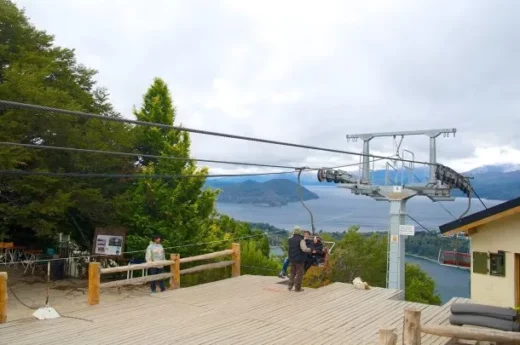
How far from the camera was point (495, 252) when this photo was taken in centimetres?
906

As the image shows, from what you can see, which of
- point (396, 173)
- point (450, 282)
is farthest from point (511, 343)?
point (450, 282)

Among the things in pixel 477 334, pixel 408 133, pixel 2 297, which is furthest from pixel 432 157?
pixel 2 297

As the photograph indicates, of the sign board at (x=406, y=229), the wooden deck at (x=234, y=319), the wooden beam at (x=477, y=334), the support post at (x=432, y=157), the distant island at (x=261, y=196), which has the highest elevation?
the distant island at (x=261, y=196)

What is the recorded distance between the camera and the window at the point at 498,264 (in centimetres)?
890

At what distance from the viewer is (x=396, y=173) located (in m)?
20.9

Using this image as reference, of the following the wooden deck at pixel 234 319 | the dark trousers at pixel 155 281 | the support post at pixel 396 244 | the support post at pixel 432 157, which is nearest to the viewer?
the wooden deck at pixel 234 319

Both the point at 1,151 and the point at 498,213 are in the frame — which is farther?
the point at 1,151

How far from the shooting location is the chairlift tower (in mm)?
19281

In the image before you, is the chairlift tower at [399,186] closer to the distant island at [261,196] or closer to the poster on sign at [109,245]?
the poster on sign at [109,245]

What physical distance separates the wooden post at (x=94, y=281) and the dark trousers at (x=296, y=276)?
4.79 m

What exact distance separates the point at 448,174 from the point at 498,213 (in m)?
11.0

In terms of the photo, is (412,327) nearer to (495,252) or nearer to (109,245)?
(495,252)

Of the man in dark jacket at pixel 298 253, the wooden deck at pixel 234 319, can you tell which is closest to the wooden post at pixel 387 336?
the wooden deck at pixel 234 319

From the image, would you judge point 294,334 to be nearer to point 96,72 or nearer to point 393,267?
point 393,267
